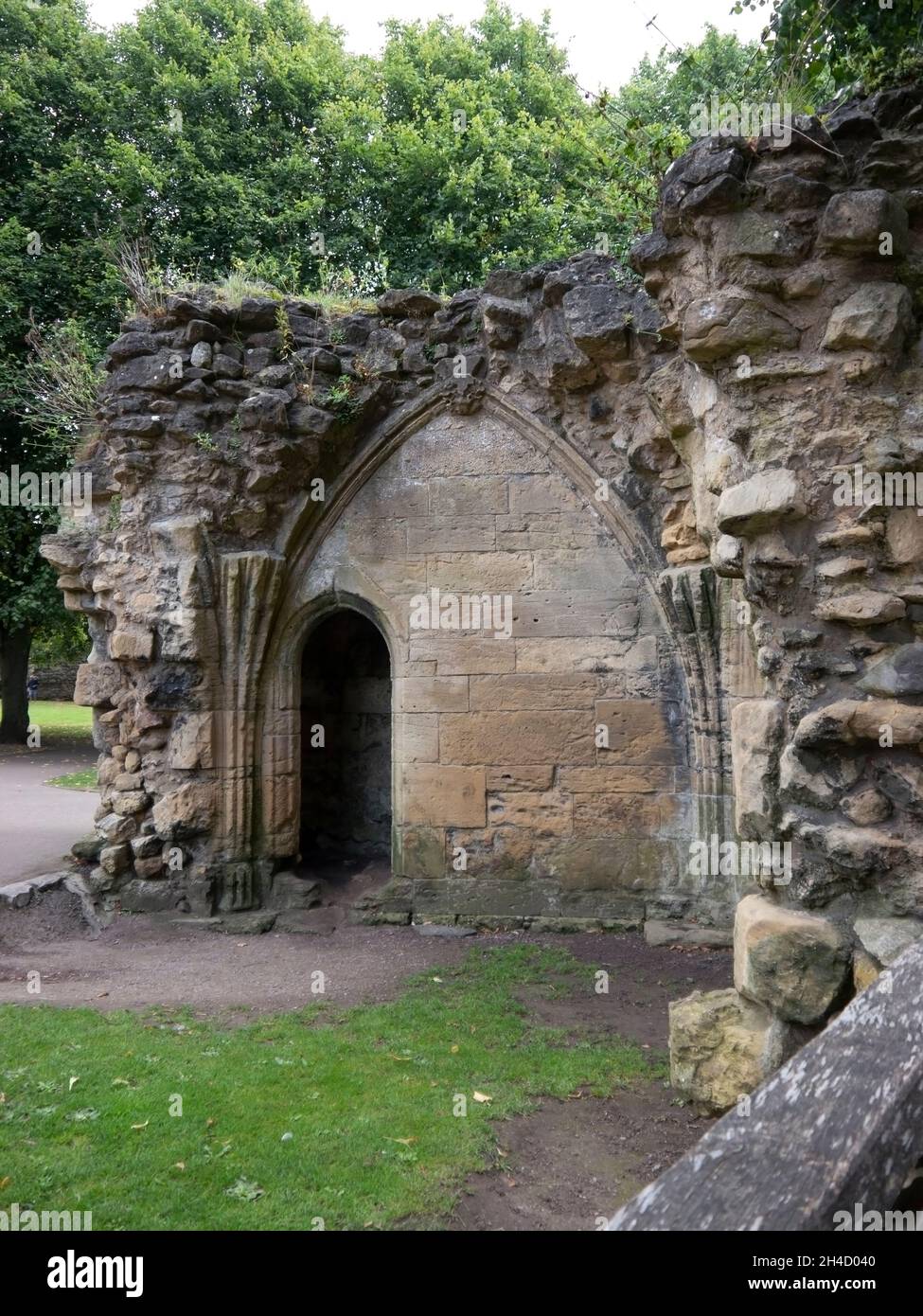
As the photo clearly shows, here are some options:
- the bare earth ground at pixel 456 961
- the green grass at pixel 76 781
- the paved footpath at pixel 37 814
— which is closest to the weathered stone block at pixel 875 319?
the bare earth ground at pixel 456 961

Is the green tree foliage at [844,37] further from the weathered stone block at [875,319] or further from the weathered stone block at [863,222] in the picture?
the weathered stone block at [875,319]

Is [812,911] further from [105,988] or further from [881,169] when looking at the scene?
[105,988]

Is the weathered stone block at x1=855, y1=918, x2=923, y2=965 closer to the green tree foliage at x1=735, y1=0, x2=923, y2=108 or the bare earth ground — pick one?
the bare earth ground

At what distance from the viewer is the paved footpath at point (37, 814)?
30.5ft

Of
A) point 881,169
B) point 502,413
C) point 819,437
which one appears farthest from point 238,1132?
point 502,413

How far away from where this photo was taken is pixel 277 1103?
178 inches

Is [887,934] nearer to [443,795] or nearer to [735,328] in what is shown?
[735,328]

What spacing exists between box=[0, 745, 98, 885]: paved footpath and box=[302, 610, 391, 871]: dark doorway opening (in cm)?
278

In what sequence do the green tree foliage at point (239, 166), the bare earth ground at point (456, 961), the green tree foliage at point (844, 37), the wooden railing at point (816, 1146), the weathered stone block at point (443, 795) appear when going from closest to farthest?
the wooden railing at point (816, 1146), the bare earth ground at point (456, 961), the green tree foliage at point (844, 37), the weathered stone block at point (443, 795), the green tree foliage at point (239, 166)

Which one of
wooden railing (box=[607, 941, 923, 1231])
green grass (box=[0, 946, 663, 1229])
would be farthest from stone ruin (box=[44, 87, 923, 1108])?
wooden railing (box=[607, 941, 923, 1231])

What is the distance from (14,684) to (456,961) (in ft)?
53.8

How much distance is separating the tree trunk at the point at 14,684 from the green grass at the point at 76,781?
14.8 feet

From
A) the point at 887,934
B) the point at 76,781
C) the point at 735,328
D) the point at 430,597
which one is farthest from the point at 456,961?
the point at 76,781
